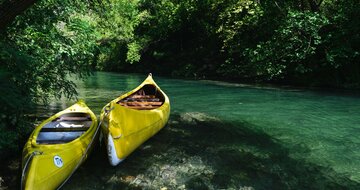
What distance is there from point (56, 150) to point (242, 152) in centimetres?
417

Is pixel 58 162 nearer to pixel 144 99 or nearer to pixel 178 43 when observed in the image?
pixel 144 99

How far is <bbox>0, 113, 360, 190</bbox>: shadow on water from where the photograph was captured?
604cm

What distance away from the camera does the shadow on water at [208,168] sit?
6047 millimetres

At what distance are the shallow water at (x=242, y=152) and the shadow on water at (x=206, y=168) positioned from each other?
0.06 ft

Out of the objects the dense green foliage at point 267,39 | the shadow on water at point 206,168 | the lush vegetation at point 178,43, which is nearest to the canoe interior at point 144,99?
the shadow on water at point 206,168

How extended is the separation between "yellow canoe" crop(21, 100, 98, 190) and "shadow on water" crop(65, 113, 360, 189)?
35cm

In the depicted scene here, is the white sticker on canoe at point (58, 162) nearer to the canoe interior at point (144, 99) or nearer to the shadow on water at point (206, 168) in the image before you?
the shadow on water at point (206, 168)

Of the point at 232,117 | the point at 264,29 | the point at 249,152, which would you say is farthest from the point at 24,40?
the point at 264,29

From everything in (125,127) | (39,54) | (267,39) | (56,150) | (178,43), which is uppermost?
(178,43)

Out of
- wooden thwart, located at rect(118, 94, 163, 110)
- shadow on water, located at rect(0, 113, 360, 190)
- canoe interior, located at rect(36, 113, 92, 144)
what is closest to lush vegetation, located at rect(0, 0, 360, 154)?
canoe interior, located at rect(36, 113, 92, 144)

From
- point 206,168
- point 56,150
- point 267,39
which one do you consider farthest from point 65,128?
point 267,39

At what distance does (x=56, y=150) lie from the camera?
19.2 feet

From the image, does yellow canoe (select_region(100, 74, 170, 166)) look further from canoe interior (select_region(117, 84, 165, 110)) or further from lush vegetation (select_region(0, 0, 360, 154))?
lush vegetation (select_region(0, 0, 360, 154))

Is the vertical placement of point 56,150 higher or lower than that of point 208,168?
higher
